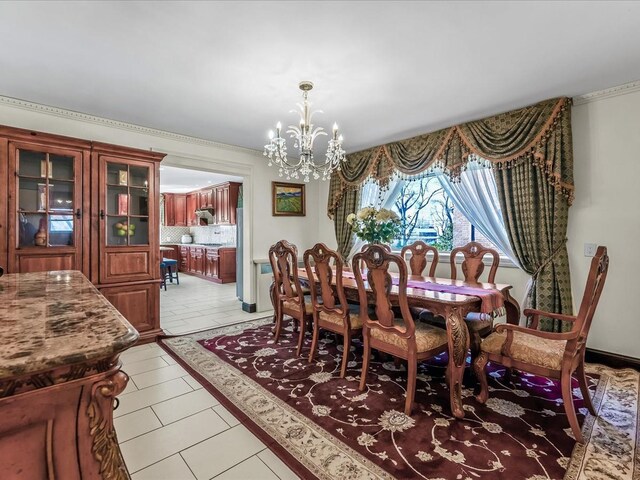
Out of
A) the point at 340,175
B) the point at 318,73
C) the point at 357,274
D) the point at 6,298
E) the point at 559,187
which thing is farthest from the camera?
the point at 340,175

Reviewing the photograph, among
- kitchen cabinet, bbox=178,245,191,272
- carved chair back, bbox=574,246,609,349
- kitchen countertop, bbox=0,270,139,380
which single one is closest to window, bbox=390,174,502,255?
carved chair back, bbox=574,246,609,349

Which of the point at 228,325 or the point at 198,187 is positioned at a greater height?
the point at 198,187

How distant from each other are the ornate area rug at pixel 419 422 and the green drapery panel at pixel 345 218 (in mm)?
2375

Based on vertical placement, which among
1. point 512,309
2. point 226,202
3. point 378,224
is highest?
point 226,202

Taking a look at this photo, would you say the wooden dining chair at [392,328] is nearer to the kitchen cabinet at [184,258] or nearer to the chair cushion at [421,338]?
the chair cushion at [421,338]

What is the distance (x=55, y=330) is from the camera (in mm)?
862

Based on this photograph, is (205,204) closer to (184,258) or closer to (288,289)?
(184,258)

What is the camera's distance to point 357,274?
2.34m

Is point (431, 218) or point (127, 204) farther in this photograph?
point (431, 218)

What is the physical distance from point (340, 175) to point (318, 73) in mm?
2650

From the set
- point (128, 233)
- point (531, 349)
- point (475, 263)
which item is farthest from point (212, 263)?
point (531, 349)

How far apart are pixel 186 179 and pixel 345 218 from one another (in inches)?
177

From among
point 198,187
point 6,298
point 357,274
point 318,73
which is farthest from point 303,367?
point 198,187

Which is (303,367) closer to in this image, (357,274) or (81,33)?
(357,274)
